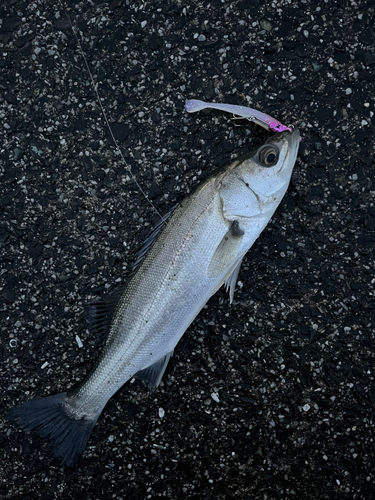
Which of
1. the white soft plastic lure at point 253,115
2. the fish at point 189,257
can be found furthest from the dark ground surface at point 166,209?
the fish at point 189,257

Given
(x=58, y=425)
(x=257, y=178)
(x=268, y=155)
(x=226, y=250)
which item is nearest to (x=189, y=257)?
(x=226, y=250)

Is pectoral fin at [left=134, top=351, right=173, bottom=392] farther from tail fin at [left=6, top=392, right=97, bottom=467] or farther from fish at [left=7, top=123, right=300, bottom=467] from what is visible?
tail fin at [left=6, top=392, right=97, bottom=467]

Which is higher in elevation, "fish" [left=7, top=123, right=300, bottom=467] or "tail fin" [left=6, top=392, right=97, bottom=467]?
"fish" [left=7, top=123, right=300, bottom=467]

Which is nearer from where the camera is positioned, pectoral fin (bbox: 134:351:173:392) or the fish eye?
the fish eye

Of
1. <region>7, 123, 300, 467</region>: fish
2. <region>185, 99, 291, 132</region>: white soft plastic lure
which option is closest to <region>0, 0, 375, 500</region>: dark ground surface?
<region>185, 99, 291, 132</region>: white soft plastic lure

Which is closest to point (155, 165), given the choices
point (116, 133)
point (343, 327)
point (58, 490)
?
point (116, 133)

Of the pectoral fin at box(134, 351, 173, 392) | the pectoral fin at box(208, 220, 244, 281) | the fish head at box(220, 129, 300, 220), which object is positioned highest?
the fish head at box(220, 129, 300, 220)

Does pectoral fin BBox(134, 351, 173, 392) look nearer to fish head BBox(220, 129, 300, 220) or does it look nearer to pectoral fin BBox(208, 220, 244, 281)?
pectoral fin BBox(208, 220, 244, 281)

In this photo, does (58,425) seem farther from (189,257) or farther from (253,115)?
(253,115)
